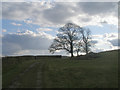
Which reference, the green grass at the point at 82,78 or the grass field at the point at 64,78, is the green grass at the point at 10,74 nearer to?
the grass field at the point at 64,78

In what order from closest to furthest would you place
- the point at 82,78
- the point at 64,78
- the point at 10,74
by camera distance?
the point at 82,78
the point at 64,78
the point at 10,74

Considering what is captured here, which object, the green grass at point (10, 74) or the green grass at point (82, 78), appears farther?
the green grass at point (10, 74)

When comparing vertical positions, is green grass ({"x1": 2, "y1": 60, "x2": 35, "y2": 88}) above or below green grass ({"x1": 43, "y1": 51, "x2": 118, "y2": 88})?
below

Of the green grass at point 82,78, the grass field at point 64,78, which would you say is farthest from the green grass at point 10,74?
the green grass at point 82,78

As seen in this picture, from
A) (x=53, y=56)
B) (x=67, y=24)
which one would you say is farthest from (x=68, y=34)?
(x=53, y=56)

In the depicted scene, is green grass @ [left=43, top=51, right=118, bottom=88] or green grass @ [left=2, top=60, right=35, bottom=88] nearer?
green grass @ [left=43, top=51, right=118, bottom=88]

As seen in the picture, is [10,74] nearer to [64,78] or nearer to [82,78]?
[64,78]

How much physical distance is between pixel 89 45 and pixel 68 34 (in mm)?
12217

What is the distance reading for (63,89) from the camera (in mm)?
13594

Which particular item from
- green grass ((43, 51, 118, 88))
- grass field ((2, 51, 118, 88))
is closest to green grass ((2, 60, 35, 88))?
grass field ((2, 51, 118, 88))

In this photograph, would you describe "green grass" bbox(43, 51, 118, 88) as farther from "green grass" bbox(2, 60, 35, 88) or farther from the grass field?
"green grass" bbox(2, 60, 35, 88)

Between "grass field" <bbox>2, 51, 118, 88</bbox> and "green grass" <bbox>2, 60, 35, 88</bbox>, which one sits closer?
"grass field" <bbox>2, 51, 118, 88</bbox>

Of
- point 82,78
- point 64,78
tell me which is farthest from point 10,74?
point 82,78

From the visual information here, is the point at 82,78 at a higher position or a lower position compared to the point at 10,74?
higher
